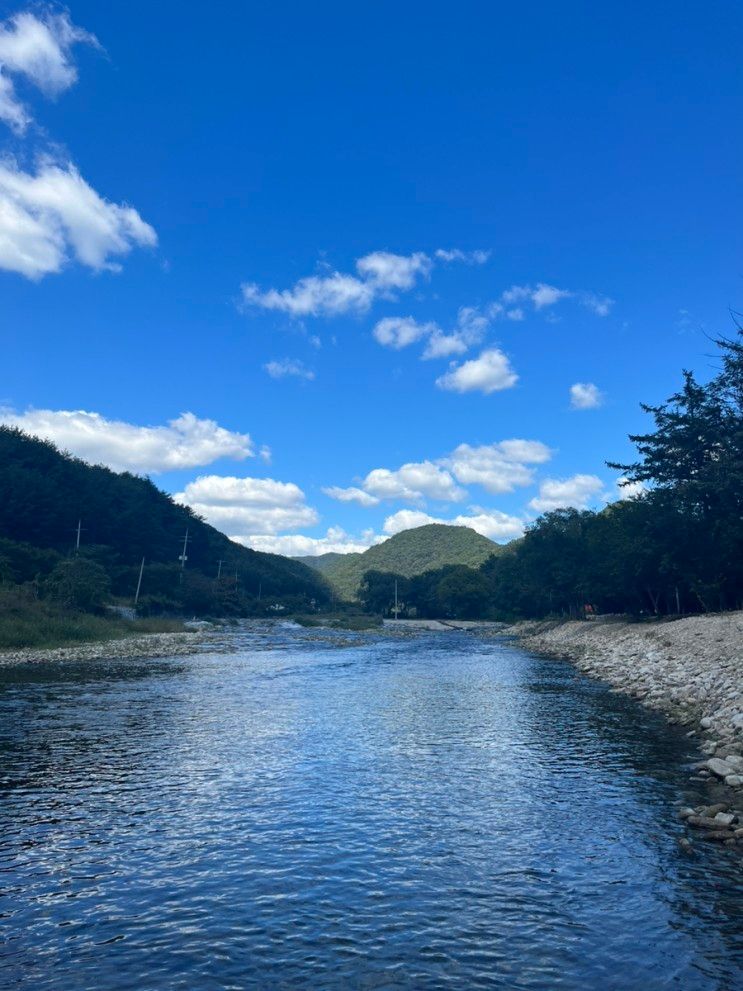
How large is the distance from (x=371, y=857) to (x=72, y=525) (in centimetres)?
12412

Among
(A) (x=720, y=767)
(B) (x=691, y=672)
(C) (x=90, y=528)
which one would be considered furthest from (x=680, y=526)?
(C) (x=90, y=528)

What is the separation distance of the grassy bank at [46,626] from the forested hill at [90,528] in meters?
14.2

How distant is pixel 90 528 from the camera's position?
13062cm

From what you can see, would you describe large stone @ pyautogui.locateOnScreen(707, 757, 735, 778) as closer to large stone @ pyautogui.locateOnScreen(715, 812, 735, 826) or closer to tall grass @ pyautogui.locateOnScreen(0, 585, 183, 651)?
large stone @ pyautogui.locateOnScreen(715, 812, 735, 826)

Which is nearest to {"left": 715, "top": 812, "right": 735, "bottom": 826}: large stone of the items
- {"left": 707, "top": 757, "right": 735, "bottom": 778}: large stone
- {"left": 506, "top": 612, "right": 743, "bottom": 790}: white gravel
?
{"left": 506, "top": 612, "right": 743, "bottom": 790}: white gravel

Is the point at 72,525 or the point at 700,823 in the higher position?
the point at 72,525

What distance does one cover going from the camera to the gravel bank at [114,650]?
46.5 meters

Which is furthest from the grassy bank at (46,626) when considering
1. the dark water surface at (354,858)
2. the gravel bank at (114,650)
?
the dark water surface at (354,858)

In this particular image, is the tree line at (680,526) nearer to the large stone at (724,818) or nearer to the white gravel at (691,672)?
the white gravel at (691,672)

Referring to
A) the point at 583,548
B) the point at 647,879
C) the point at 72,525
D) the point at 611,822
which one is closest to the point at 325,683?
the point at 611,822

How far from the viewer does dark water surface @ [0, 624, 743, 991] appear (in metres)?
8.70

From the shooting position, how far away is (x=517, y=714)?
91.1 ft

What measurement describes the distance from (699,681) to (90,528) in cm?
12272

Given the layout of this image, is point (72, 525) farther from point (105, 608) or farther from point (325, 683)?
point (325, 683)
